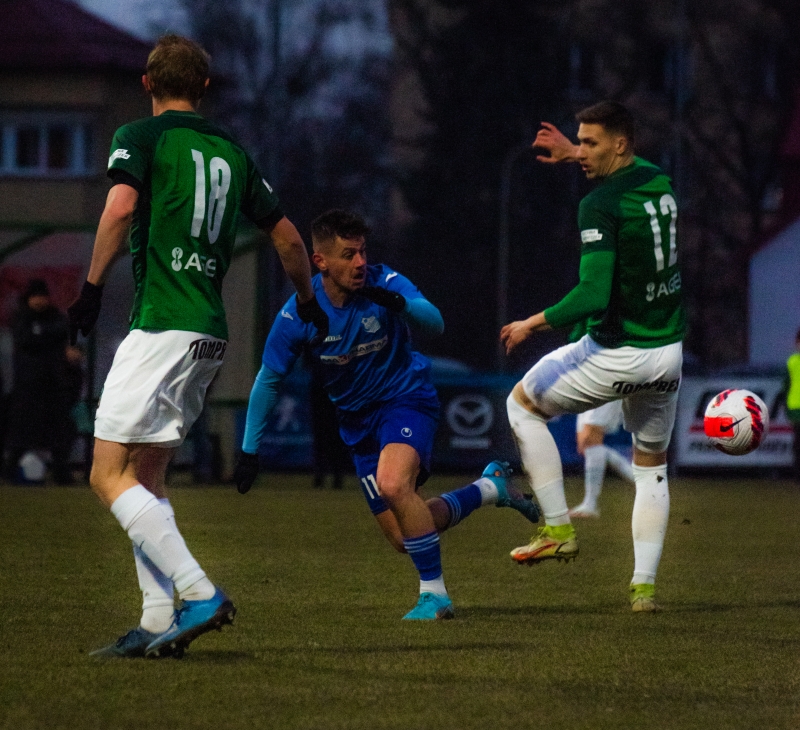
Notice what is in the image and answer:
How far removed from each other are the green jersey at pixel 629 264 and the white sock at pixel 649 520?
0.70 m

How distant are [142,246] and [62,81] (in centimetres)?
4378

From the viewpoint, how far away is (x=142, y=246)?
645 centimetres

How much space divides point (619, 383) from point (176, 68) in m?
2.81

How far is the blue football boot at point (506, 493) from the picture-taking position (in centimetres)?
899

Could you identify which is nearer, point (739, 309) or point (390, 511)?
point (390, 511)

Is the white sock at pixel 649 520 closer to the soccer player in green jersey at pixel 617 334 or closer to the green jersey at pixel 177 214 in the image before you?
the soccer player in green jersey at pixel 617 334

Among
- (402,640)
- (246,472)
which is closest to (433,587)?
(402,640)

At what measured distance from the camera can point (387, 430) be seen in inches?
323

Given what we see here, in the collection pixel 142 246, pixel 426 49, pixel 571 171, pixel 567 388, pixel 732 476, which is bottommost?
pixel 732 476

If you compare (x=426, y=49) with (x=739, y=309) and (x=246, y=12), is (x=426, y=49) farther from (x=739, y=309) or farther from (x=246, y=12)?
(x=739, y=309)

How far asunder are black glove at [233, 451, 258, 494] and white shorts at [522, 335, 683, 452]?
1.46m

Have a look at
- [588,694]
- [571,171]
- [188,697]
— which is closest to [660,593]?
[588,694]

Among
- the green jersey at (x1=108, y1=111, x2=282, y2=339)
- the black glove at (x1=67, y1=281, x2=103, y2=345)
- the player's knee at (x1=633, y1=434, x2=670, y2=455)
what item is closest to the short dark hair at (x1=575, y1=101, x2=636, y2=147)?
the player's knee at (x1=633, y1=434, x2=670, y2=455)

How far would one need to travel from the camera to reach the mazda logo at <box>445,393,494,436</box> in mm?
23734
